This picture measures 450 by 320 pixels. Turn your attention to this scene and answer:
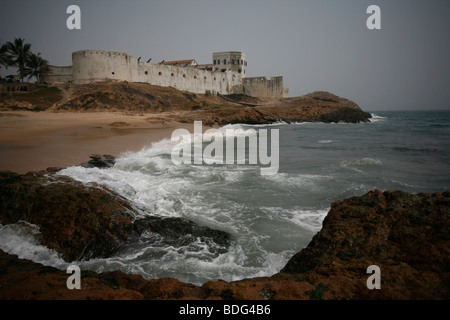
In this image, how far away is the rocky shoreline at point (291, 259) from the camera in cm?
211

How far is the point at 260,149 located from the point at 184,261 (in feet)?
36.7

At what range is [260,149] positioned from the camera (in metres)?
14.7

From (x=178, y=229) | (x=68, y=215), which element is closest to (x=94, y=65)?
(x=68, y=215)

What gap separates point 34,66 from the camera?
106 ft

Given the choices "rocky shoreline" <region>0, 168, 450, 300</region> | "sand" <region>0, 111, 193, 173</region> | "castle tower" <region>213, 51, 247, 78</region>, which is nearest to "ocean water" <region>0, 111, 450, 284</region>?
"rocky shoreline" <region>0, 168, 450, 300</region>

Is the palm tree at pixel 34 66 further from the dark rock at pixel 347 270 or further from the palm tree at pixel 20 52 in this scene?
the dark rock at pixel 347 270

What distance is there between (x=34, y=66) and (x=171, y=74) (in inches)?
710

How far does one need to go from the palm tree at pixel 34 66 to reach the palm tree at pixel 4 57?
1.72m

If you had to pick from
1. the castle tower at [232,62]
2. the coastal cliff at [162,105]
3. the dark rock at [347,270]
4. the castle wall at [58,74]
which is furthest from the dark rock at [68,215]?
the castle tower at [232,62]

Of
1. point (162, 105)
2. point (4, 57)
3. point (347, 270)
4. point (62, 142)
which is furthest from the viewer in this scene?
point (162, 105)

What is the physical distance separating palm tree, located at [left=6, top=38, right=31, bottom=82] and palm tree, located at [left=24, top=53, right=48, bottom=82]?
0.43 m

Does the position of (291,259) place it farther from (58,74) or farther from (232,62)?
(232,62)

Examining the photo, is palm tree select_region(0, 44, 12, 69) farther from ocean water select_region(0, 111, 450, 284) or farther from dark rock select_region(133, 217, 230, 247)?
dark rock select_region(133, 217, 230, 247)
